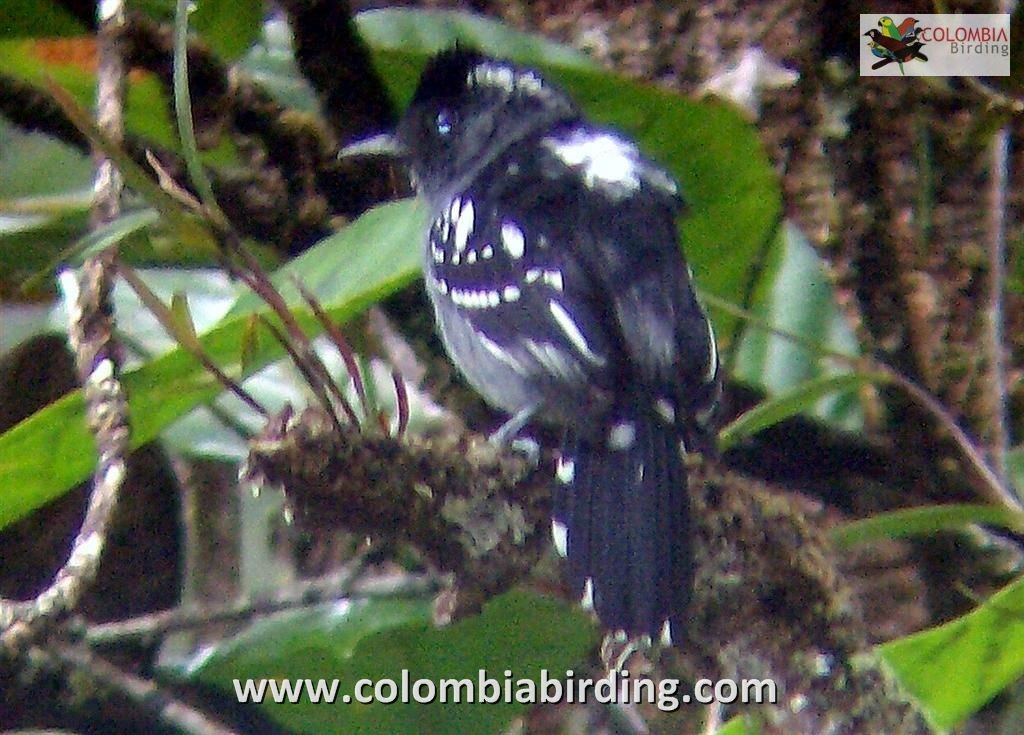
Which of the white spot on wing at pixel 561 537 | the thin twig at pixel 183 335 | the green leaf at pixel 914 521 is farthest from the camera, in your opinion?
the green leaf at pixel 914 521

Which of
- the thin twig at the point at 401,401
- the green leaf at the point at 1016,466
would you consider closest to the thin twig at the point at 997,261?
the green leaf at the point at 1016,466

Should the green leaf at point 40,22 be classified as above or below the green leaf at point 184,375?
above

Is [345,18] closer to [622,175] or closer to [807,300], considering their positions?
[622,175]

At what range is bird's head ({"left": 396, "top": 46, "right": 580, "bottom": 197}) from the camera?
0.93 metres

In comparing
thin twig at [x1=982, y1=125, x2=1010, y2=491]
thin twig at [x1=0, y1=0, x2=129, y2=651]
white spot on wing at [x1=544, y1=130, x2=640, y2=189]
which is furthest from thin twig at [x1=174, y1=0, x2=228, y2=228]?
thin twig at [x1=982, y1=125, x2=1010, y2=491]

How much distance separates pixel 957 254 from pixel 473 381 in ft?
1.54

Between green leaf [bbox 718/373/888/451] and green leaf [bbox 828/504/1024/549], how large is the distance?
0.10m

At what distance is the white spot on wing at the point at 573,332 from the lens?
2.65 ft

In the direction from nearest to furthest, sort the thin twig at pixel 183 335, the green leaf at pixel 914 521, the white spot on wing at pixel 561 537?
the thin twig at pixel 183 335
the white spot on wing at pixel 561 537
the green leaf at pixel 914 521

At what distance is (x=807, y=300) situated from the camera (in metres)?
0.99

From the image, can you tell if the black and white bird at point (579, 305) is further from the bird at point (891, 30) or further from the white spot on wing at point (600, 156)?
the bird at point (891, 30)

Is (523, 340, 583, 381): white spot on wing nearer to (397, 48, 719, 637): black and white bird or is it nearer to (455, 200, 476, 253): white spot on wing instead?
(397, 48, 719, 637): black and white bird

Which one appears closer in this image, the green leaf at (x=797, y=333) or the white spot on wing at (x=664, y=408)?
the white spot on wing at (x=664, y=408)

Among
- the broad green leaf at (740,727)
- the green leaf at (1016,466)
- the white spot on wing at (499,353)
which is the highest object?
the white spot on wing at (499,353)
